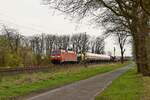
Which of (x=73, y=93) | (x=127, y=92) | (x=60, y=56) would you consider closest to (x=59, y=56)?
(x=60, y=56)

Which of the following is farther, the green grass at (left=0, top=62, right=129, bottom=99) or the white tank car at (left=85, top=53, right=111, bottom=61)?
the white tank car at (left=85, top=53, right=111, bottom=61)

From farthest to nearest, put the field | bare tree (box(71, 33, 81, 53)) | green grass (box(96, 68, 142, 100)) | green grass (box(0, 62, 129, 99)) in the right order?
bare tree (box(71, 33, 81, 53))
green grass (box(0, 62, 129, 99))
green grass (box(96, 68, 142, 100))
the field

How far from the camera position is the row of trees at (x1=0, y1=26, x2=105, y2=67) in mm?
62625

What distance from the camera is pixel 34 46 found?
129625 millimetres

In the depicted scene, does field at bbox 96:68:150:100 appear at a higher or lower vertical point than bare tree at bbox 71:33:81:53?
lower

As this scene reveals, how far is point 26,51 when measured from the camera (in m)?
74.4

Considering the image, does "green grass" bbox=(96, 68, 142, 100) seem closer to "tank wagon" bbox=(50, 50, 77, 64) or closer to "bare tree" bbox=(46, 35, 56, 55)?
"tank wagon" bbox=(50, 50, 77, 64)

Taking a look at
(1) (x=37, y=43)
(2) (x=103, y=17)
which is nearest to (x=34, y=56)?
(2) (x=103, y=17)

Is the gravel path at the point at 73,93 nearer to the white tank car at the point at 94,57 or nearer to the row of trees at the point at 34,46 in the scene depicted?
the row of trees at the point at 34,46

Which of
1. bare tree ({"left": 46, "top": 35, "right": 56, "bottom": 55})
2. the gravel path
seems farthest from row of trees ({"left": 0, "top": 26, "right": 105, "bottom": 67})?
the gravel path

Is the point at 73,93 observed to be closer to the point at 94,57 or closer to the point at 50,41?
the point at 94,57

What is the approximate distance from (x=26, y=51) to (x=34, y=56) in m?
3.04

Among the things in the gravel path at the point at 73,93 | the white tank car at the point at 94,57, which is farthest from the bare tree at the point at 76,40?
the gravel path at the point at 73,93

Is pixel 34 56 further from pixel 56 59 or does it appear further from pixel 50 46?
pixel 50 46
